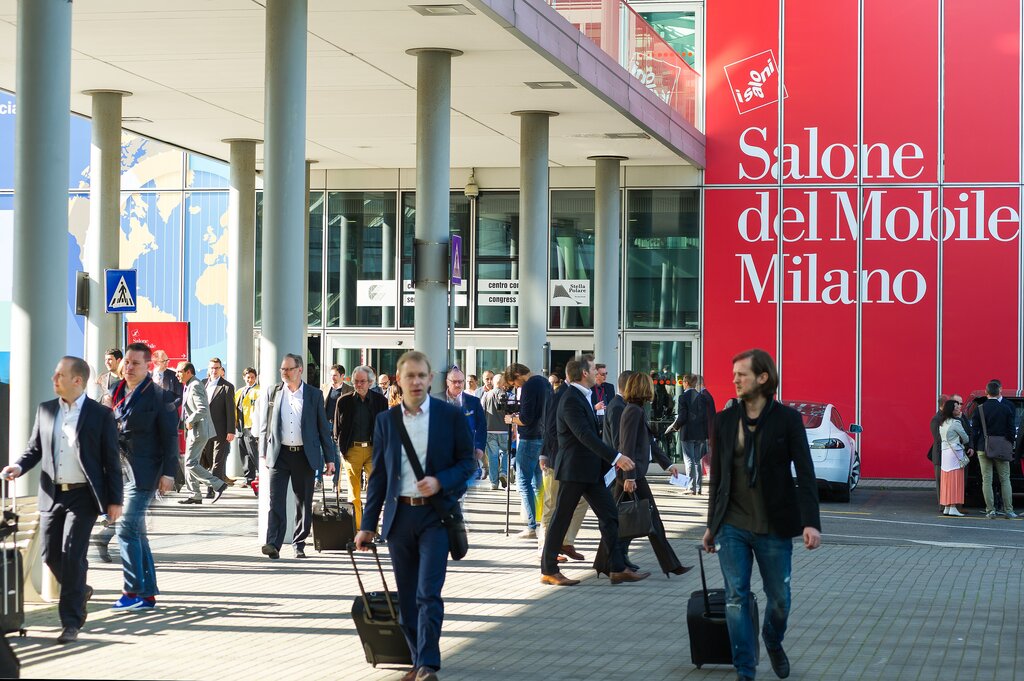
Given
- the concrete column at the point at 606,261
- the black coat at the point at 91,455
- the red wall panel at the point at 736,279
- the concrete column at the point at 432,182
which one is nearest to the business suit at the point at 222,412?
the concrete column at the point at 432,182

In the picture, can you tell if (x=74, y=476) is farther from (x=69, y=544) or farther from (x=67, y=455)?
(x=69, y=544)

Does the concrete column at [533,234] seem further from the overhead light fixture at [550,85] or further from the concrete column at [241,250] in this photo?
the concrete column at [241,250]

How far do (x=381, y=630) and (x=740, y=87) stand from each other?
21153 mm

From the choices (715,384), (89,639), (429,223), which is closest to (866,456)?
Result: (715,384)

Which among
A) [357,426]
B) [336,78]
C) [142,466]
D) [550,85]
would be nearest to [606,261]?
[550,85]

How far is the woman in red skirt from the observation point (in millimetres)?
20125

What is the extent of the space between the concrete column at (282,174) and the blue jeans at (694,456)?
9.35m

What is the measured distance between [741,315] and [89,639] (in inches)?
779

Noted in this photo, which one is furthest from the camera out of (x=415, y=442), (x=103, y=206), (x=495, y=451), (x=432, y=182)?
(x=495, y=451)

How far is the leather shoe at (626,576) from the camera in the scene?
41.5 feet

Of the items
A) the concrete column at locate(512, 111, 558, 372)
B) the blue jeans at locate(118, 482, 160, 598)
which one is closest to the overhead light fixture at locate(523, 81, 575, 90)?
the concrete column at locate(512, 111, 558, 372)

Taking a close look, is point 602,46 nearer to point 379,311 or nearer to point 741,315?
point 741,315

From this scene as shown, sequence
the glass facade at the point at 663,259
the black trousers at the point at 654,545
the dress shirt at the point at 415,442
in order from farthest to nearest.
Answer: the glass facade at the point at 663,259 < the black trousers at the point at 654,545 < the dress shirt at the point at 415,442

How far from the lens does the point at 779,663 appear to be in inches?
333
